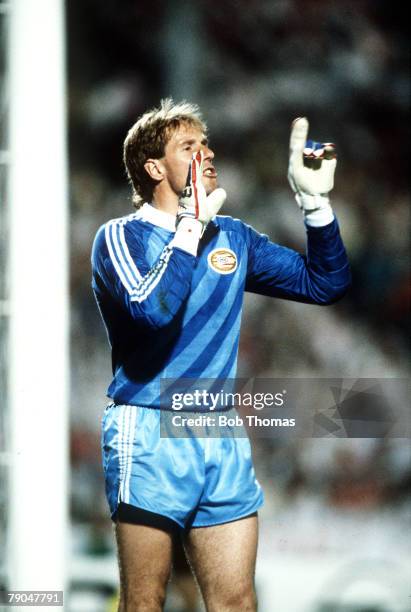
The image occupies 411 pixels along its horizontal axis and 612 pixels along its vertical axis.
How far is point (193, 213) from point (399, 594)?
101 centimetres

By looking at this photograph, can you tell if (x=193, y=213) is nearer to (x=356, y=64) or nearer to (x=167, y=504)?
(x=167, y=504)

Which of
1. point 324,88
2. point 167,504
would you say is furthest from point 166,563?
point 324,88

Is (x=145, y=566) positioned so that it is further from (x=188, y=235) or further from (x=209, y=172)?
(x=209, y=172)

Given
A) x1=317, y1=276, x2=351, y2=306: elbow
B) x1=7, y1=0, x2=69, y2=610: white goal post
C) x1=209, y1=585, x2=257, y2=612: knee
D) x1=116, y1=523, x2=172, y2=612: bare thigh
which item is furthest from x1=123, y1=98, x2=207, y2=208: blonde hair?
x1=209, y1=585, x2=257, y2=612: knee

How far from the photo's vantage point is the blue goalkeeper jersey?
64.4 inches

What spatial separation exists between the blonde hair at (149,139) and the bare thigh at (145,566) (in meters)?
0.61

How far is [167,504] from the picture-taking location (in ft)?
5.24

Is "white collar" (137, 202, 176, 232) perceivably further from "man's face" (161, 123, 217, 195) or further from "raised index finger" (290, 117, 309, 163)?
"raised index finger" (290, 117, 309, 163)

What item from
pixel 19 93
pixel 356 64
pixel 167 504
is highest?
pixel 356 64

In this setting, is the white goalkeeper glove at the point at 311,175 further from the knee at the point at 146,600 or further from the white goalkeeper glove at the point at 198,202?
the knee at the point at 146,600

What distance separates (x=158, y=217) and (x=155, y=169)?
10 centimetres

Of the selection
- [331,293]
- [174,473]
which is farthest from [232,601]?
[331,293]

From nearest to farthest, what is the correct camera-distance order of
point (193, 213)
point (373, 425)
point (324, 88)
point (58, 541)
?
point (193, 213) → point (58, 541) → point (373, 425) → point (324, 88)

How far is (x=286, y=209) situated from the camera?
218 centimetres
